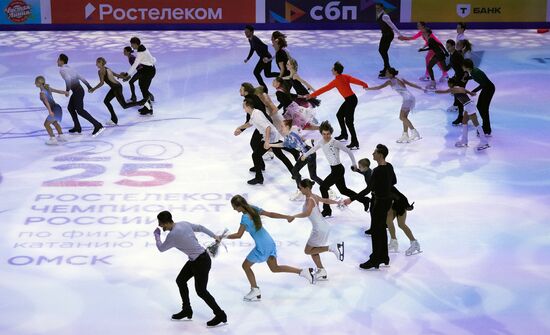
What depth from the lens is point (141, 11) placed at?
2706cm

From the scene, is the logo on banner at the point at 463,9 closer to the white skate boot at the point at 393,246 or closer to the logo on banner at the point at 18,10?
the logo on banner at the point at 18,10

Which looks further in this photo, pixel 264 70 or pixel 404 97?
pixel 264 70

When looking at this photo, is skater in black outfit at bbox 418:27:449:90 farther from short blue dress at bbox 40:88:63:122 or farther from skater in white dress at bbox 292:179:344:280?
skater in white dress at bbox 292:179:344:280

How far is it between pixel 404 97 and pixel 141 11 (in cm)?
1272

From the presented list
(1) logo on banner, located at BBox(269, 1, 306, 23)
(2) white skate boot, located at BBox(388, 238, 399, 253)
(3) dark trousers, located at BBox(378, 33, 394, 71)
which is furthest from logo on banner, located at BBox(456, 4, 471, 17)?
(2) white skate boot, located at BBox(388, 238, 399, 253)

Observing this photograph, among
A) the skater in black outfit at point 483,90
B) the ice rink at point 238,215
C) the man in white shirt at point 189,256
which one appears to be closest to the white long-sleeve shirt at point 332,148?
the ice rink at point 238,215

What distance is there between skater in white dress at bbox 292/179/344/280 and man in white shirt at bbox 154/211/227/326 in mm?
1351

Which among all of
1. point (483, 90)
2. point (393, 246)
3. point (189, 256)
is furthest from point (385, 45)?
point (189, 256)

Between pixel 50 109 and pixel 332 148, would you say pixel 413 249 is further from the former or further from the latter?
pixel 50 109

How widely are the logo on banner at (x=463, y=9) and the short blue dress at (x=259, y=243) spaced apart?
18.9 m

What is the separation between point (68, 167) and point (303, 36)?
492 inches

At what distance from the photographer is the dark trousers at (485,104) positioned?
1686 cm

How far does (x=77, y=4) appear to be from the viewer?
88.4 feet

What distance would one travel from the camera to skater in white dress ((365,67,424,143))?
636 inches
